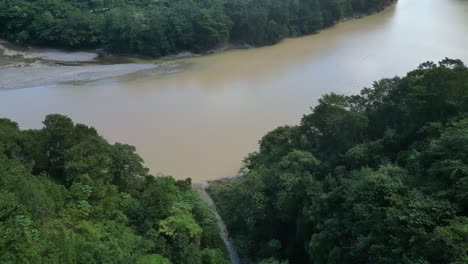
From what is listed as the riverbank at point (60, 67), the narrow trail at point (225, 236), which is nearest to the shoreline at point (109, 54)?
the riverbank at point (60, 67)

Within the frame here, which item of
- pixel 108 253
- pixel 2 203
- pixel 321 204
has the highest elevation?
pixel 2 203

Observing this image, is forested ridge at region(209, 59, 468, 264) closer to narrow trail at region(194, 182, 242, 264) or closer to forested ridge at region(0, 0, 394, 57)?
narrow trail at region(194, 182, 242, 264)

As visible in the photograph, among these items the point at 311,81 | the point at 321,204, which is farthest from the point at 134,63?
the point at 321,204

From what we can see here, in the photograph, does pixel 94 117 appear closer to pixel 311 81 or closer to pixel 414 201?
pixel 311 81

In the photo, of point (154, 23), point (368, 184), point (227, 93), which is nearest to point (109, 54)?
point (154, 23)

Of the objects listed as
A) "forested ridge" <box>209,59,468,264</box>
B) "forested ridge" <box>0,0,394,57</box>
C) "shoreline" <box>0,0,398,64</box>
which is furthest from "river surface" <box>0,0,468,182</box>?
"forested ridge" <box>209,59,468,264</box>
